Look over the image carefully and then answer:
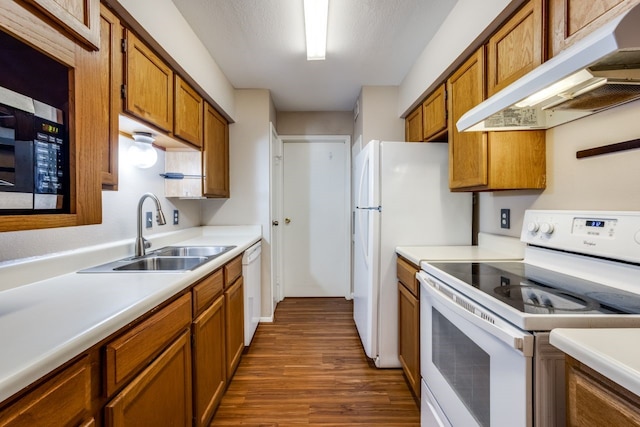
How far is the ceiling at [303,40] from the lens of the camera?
1707 mm

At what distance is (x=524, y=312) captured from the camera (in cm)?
79

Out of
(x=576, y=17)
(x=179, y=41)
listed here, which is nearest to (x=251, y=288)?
(x=179, y=41)

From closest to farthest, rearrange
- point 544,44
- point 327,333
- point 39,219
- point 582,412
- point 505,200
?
point 582,412 < point 39,219 < point 544,44 < point 505,200 < point 327,333

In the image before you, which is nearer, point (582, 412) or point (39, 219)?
point (582, 412)

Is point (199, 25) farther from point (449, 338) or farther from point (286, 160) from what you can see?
point (449, 338)

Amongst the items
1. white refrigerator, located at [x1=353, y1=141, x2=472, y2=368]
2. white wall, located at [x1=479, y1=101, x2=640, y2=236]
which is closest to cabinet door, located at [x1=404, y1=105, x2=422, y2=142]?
white refrigerator, located at [x1=353, y1=141, x2=472, y2=368]

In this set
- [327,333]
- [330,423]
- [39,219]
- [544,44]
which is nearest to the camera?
[39,219]

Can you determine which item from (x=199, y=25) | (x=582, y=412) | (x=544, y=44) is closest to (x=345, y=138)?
(x=199, y=25)

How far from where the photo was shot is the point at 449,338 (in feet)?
4.00

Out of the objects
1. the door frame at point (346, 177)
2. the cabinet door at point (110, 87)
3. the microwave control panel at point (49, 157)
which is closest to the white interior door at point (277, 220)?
the door frame at point (346, 177)

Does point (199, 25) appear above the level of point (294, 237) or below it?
above

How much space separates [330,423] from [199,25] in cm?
250

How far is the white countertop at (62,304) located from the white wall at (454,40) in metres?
1.78

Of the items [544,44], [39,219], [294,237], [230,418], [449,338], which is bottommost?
[230,418]
